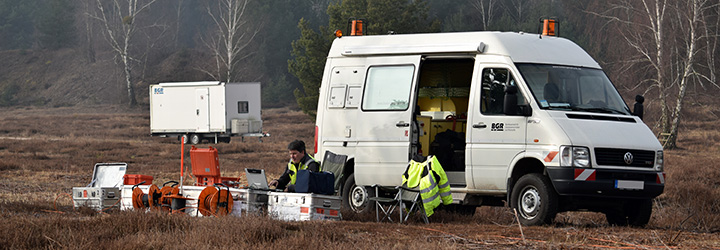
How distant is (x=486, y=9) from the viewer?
5812 centimetres

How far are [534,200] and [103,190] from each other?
18.7ft

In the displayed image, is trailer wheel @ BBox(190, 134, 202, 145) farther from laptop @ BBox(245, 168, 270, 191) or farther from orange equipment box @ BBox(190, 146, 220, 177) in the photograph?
laptop @ BBox(245, 168, 270, 191)

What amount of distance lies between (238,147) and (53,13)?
155ft

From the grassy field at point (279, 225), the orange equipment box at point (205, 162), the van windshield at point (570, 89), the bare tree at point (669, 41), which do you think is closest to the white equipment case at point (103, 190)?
the grassy field at point (279, 225)

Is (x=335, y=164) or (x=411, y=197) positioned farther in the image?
(x=335, y=164)

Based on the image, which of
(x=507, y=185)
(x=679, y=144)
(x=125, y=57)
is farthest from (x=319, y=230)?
(x=125, y=57)

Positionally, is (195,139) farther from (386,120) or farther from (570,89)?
(570,89)

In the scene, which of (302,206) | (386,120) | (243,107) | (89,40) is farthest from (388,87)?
(89,40)

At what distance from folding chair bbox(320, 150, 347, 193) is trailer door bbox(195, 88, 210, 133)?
1036 inches

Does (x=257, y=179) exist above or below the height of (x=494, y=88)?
below

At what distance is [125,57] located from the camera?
5753 centimetres

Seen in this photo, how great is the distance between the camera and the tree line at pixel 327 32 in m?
35.1

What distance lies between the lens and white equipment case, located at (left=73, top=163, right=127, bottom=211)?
39.5 ft

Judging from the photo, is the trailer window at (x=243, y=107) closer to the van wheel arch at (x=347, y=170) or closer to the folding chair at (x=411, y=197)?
the van wheel arch at (x=347, y=170)
